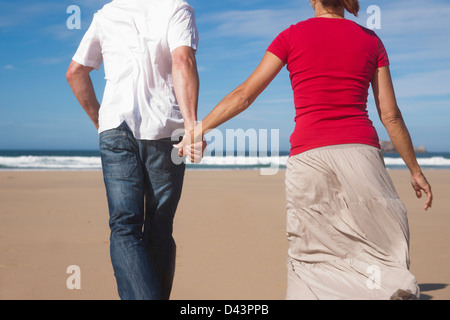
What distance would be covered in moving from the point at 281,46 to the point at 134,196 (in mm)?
1043

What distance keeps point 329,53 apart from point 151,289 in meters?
1.43

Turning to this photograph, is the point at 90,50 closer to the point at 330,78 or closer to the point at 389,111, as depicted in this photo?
the point at 330,78

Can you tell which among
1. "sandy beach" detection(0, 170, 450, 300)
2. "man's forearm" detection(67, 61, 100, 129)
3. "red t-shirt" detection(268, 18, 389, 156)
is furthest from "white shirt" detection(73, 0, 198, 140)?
"sandy beach" detection(0, 170, 450, 300)

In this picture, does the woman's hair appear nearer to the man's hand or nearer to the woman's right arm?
the woman's right arm

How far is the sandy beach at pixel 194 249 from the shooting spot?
397cm

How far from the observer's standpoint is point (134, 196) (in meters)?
2.26

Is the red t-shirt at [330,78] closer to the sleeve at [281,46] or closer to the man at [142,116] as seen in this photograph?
the sleeve at [281,46]

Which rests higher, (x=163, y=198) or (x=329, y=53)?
(x=329, y=53)

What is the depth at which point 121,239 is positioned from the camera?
223cm

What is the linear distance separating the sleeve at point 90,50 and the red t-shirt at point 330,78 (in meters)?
1.03

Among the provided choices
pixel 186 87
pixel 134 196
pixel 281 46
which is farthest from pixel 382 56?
pixel 134 196
